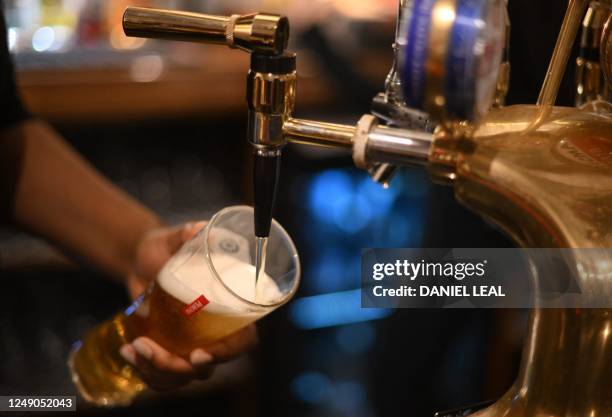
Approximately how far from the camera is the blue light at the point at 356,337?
2566 millimetres

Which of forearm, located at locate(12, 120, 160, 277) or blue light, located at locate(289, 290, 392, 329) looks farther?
blue light, located at locate(289, 290, 392, 329)

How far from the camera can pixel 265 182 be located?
572 mm

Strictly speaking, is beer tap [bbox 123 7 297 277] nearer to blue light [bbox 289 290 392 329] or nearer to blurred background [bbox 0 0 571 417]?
blurred background [bbox 0 0 571 417]

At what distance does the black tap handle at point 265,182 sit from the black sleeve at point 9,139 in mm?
865

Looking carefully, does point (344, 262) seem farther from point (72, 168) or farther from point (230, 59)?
point (72, 168)

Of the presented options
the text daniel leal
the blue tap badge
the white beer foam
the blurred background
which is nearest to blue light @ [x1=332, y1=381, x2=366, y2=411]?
the blurred background

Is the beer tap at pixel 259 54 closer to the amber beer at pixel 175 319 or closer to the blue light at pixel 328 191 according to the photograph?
the amber beer at pixel 175 319

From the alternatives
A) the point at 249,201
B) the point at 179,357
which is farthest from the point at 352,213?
the point at 179,357

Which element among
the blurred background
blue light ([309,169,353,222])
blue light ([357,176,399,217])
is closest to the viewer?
the blurred background

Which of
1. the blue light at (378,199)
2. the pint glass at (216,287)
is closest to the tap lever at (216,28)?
the pint glass at (216,287)

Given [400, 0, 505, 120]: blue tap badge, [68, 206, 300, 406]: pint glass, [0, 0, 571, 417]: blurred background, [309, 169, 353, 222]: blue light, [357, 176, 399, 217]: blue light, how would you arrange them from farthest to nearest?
[357, 176, 399, 217]: blue light < [309, 169, 353, 222]: blue light < [0, 0, 571, 417]: blurred background < [68, 206, 300, 406]: pint glass < [400, 0, 505, 120]: blue tap badge

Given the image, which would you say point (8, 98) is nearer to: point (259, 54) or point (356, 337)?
point (259, 54)

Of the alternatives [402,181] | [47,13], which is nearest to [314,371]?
[402,181]

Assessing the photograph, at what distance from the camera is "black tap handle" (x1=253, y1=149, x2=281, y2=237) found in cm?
56
